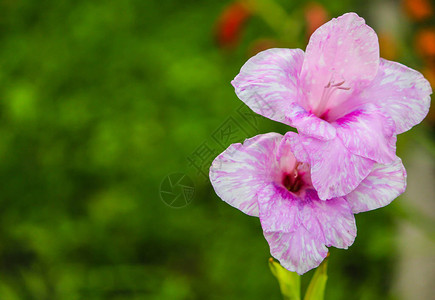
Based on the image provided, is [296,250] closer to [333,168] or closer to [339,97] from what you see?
[333,168]

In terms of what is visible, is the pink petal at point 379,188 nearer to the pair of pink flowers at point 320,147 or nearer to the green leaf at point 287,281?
the pair of pink flowers at point 320,147

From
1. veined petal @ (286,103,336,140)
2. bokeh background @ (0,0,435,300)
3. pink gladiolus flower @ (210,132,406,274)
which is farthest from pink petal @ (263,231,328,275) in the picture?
bokeh background @ (0,0,435,300)

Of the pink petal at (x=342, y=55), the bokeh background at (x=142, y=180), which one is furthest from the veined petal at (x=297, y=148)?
the bokeh background at (x=142, y=180)

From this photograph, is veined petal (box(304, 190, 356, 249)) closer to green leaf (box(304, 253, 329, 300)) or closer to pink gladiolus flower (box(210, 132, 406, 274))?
pink gladiolus flower (box(210, 132, 406, 274))

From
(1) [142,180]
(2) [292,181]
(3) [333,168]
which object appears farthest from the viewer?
(1) [142,180]

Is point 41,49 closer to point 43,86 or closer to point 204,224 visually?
point 43,86

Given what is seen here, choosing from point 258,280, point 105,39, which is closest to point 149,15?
point 105,39

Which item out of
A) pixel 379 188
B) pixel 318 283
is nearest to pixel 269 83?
pixel 379 188
